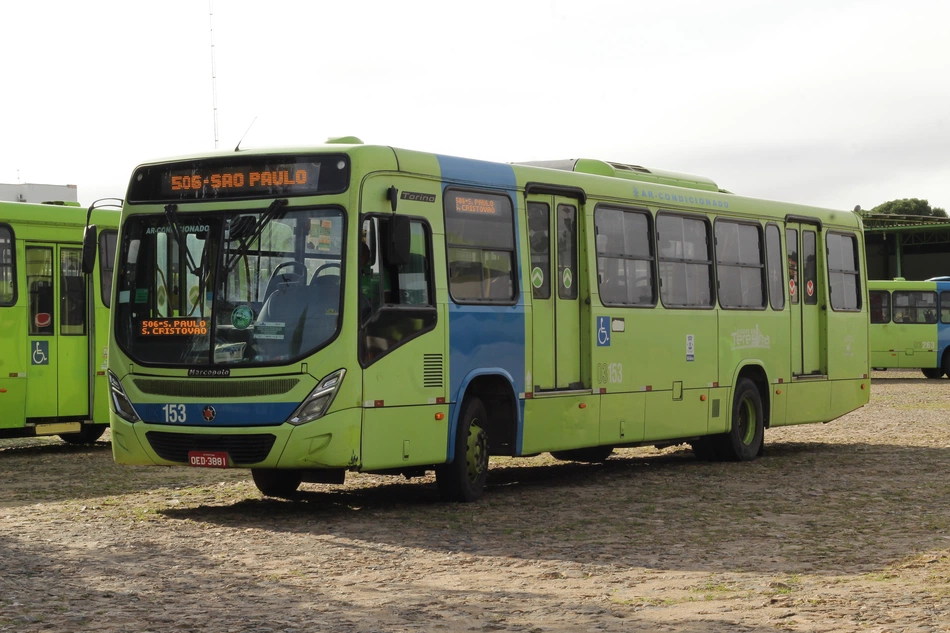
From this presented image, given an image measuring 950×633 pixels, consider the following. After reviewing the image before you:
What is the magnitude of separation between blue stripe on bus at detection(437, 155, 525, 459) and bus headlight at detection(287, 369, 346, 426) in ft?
5.09

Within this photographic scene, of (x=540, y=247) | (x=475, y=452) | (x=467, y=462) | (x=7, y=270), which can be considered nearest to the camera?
(x=467, y=462)

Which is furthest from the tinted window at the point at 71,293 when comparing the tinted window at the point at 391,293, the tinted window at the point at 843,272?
the tinted window at the point at 843,272

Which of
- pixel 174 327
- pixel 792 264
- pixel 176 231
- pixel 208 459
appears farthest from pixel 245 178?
pixel 792 264

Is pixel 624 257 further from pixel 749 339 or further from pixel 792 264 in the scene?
pixel 792 264

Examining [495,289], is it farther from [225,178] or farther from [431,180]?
[225,178]

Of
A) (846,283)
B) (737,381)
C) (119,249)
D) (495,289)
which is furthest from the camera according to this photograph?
(846,283)

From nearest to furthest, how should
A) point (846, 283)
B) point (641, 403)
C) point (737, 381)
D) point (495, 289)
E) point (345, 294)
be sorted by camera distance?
point (345, 294), point (495, 289), point (641, 403), point (737, 381), point (846, 283)

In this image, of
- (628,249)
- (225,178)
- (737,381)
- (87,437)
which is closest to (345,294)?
(225,178)

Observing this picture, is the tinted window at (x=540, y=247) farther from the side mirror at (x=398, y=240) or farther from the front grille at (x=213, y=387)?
the front grille at (x=213, y=387)

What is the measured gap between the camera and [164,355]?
491 inches

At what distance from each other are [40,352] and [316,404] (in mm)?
8921

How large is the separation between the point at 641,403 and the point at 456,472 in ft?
11.8

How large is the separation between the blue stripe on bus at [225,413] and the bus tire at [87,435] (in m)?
9.33

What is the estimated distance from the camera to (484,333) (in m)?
13.6
